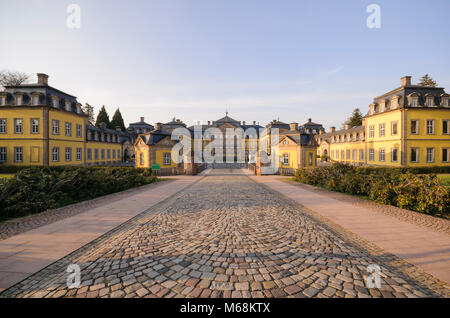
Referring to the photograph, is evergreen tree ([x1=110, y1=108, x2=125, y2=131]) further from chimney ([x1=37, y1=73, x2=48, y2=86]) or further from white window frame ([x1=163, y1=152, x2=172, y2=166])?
white window frame ([x1=163, y1=152, x2=172, y2=166])

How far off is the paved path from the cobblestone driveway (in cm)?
29

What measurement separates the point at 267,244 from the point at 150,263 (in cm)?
254

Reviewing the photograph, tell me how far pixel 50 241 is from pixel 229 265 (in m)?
4.49

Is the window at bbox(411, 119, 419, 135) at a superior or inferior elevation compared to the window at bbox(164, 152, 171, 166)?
superior

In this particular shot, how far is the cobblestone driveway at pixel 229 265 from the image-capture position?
2.87 meters

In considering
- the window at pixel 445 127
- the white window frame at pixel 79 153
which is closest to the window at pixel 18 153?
the white window frame at pixel 79 153

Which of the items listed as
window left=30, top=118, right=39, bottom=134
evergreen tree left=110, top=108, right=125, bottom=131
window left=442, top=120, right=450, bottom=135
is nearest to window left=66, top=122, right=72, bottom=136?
window left=30, top=118, right=39, bottom=134

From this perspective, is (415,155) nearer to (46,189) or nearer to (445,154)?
(445,154)

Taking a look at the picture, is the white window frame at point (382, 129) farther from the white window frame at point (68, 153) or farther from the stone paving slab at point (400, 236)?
the white window frame at point (68, 153)

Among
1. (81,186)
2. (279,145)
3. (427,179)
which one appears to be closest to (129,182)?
(81,186)

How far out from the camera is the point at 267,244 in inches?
175

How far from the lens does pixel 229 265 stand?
139 inches

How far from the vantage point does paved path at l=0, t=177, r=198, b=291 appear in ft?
11.4
